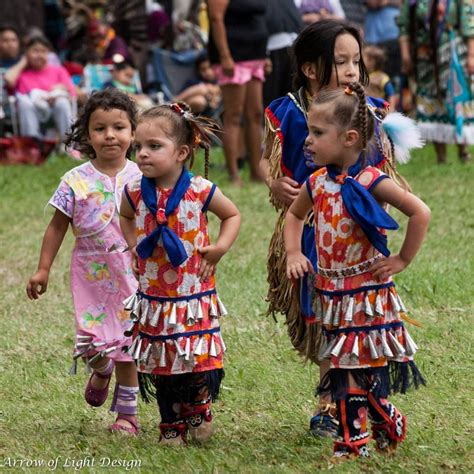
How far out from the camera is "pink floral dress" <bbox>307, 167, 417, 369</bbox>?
4.10 m

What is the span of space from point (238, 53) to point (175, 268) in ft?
20.4

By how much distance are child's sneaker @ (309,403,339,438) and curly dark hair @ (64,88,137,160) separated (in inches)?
51.0

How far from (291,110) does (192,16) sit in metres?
11.9

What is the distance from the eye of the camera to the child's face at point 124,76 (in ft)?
46.6

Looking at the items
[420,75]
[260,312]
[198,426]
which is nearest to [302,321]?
[198,426]

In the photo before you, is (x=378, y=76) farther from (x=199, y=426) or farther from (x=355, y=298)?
(x=355, y=298)

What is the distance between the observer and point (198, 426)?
4535mm

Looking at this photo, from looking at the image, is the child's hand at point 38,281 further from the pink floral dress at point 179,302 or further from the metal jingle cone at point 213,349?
the metal jingle cone at point 213,349

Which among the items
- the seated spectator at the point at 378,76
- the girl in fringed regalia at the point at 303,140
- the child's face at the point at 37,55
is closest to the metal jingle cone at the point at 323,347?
the girl in fringed regalia at the point at 303,140

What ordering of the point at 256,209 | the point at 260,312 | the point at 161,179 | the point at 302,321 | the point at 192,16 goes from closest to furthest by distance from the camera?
the point at 161,179 → the point at 302,321 → the point at 260,312 → the point at 256,209 → the point at 192,16

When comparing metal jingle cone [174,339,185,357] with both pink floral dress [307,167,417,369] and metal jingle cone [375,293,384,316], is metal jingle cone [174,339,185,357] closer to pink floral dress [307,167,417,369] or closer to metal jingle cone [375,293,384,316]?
pink floral dress [307,167,417,369]

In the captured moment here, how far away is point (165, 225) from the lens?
435cm

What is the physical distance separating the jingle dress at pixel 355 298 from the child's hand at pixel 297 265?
0.07 m

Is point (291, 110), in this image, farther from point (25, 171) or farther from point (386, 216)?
point (25, 171)
